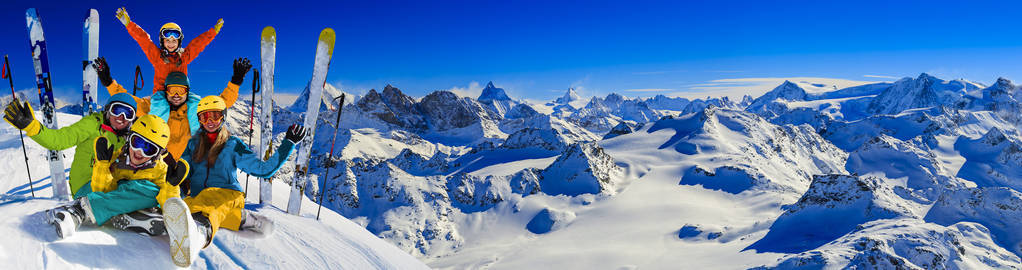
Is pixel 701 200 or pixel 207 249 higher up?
pixel 207 249

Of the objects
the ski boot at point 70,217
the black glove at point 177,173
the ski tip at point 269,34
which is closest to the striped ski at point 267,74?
the ski tip at point 269,34

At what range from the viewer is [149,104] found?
588 cm

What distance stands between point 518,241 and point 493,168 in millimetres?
19774

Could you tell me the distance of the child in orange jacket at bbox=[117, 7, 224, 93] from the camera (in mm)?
6738

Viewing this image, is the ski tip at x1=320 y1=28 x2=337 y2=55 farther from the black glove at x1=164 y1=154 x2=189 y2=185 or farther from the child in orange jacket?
the black glove at x1=164 y1=154 x2=189 y2=185

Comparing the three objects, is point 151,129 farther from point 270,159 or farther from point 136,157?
point 270,159

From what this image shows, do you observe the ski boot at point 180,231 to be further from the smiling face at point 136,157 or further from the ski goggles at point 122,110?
the ski goggles at point 122,110

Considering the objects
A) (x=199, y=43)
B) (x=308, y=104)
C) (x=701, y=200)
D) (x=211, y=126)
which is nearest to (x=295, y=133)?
(x=211, y=126)

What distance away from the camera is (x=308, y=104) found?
6527mm

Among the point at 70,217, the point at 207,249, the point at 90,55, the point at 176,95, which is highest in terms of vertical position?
the point at 90,55

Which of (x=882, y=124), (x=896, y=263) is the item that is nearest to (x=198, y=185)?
(x=896, y=263)

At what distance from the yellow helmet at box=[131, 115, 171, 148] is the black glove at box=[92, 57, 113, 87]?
303 cm

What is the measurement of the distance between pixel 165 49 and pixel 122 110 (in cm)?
279

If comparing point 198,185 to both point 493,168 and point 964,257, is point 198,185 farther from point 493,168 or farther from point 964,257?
point 493,168
